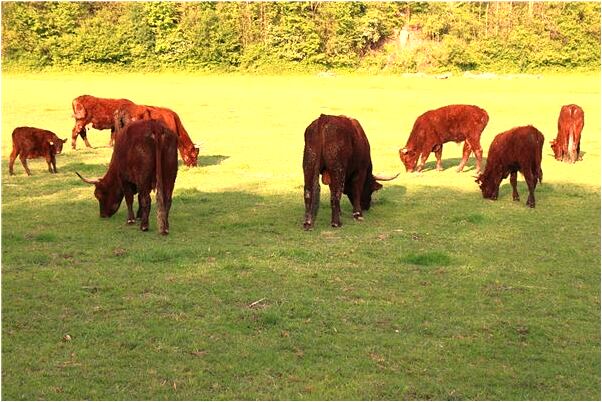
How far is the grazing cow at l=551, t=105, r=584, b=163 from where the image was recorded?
19703 mm

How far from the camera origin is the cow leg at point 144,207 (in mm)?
11789

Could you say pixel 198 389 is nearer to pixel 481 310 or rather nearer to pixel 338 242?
pixel 481 310

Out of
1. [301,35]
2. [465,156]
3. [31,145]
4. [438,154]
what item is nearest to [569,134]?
[465,156]

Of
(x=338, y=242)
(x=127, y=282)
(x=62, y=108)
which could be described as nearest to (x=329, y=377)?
(x=127, y=282)

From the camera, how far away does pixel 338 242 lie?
11.3 m

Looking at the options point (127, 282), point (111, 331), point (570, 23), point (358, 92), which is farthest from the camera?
point (570, 23)

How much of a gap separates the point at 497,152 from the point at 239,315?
7.82 meters

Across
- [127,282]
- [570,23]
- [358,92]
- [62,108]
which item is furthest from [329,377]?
[570,23]

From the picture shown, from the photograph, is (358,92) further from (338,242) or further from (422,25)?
(338,242)

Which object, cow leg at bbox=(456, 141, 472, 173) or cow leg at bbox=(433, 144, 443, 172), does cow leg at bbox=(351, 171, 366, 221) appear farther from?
cow leg at bbox=(456, 141, 472, 173)

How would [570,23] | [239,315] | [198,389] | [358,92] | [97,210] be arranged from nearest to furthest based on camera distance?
A: [198,389], [239,315], [97,210], [358,92], [570,23]

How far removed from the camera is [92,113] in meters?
22.2

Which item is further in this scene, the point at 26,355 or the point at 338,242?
the point at 338,242

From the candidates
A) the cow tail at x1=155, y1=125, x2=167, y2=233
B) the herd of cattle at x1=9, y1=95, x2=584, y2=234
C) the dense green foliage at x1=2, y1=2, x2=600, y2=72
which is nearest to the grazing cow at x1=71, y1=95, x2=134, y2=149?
the herd of cattle at x1=9, y1=95, x2=584, y2=234
